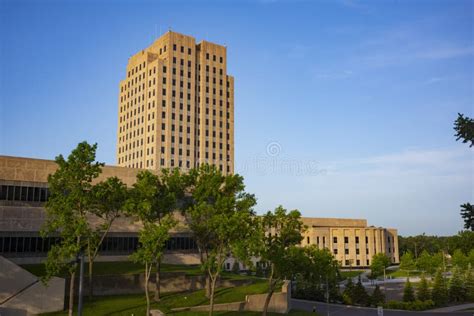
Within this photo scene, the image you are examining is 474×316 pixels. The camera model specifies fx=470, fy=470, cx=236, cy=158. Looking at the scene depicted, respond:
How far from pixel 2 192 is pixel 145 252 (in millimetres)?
24233

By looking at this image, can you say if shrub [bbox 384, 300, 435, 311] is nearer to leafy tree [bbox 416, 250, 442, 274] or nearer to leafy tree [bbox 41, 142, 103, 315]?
leafy tree [bbox 416, 250, 442, 274]

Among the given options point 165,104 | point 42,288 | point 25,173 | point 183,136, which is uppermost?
point 165,104

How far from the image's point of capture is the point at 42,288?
41.7 metres

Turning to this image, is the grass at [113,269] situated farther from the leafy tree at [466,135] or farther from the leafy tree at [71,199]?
the leafy tree at [466,135]

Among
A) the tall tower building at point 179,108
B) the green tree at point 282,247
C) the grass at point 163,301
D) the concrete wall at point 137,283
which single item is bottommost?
the grass at point 163,301

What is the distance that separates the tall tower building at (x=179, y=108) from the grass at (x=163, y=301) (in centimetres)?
5766

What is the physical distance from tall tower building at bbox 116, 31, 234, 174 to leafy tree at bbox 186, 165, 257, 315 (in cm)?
5990

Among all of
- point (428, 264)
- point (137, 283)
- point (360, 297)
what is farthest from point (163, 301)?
point (428, 264)

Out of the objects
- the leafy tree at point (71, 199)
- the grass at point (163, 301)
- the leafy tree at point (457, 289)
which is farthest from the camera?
the leafy tree at point (457, 289)

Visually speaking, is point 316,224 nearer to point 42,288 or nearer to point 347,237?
point 347,237

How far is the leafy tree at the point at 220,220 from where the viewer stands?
41969 mm

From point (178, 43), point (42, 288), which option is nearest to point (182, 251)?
point (42, 288)

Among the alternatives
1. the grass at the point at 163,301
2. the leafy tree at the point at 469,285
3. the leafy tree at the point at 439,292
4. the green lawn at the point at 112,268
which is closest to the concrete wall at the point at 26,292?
the grass at the point at 163,301

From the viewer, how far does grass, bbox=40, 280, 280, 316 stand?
41.1m
